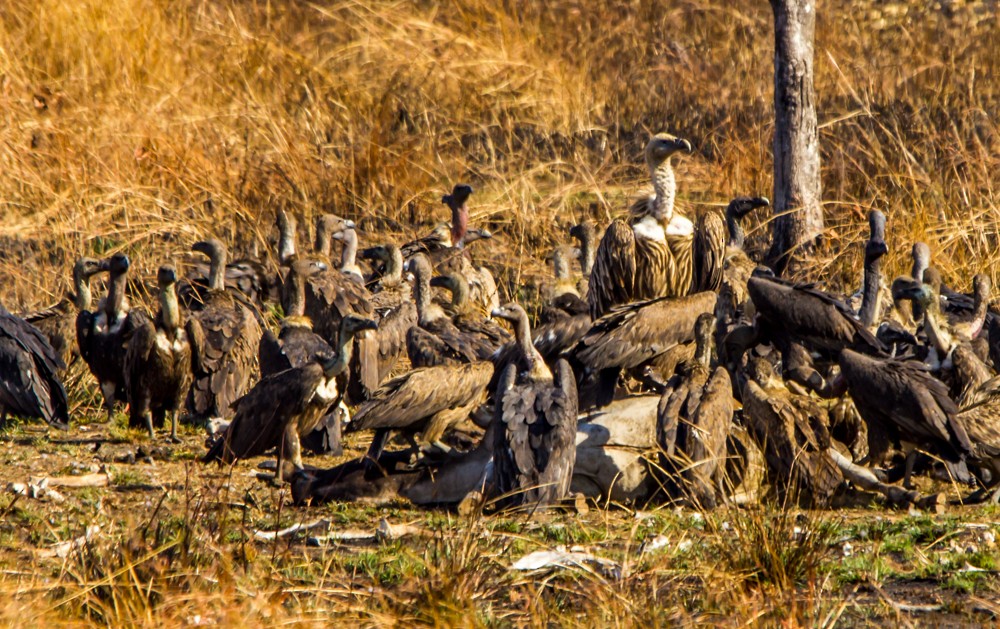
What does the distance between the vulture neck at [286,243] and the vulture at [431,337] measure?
224cm

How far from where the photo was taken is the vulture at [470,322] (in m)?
9.61

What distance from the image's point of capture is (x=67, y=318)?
1023 cm

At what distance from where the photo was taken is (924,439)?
273 inches

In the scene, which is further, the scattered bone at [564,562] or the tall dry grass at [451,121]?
the tall dry grass at [451,121]

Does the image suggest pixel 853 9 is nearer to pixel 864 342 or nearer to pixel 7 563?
pixel 864 342

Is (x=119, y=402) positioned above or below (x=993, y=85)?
below

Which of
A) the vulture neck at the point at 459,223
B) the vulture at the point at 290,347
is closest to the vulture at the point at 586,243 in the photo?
the vulture neck at the point at 459,223

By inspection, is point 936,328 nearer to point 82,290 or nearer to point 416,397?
point 416,397

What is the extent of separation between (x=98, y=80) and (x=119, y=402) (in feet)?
18.2

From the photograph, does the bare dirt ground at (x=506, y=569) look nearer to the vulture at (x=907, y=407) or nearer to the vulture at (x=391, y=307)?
the vulture at (x=907, y=407)

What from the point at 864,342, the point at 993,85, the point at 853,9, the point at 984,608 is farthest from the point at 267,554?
the point at 853,9

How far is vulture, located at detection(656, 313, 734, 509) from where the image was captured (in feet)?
21.9

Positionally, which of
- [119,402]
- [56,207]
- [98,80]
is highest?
[98,80]

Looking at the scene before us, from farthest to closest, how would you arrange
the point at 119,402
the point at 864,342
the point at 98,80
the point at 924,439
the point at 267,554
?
the point at 98,80 < the point at 119,402 < the point at 864,342 < the point at 924,439 < the point at 267,554
